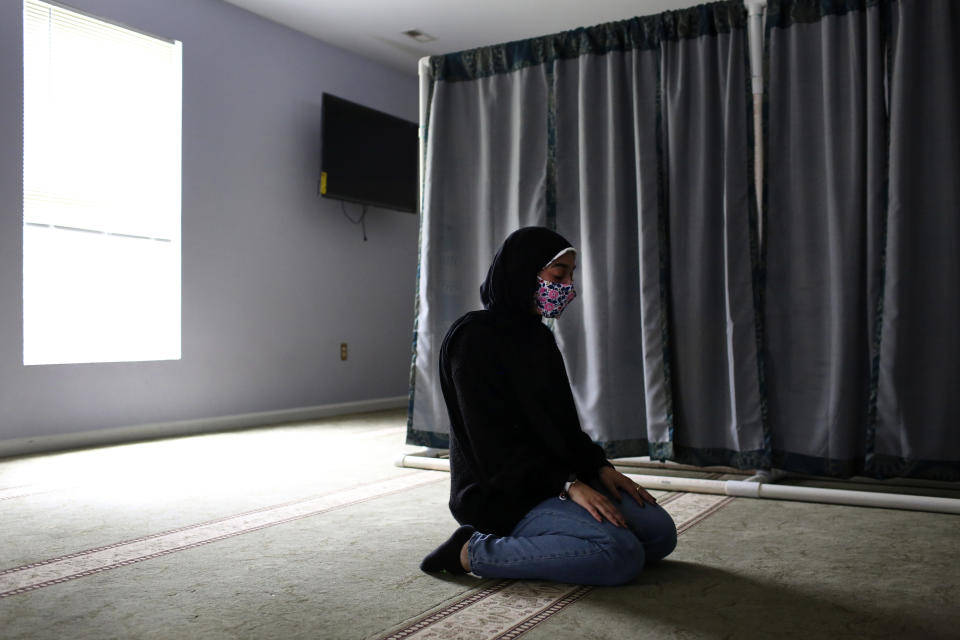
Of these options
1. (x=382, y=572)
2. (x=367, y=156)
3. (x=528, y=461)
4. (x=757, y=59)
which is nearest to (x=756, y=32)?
(x=757, y=59)

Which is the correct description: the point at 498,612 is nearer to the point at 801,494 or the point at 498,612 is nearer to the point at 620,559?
the point at 620,559

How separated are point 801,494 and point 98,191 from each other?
350cm

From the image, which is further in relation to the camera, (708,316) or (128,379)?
(128,379)

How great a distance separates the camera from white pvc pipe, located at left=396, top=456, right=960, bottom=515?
98.8 inches

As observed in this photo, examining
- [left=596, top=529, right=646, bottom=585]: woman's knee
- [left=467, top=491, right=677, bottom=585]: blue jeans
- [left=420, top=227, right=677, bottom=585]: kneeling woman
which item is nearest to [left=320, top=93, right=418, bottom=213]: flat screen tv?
[left=420, top=227, right=677, bottom=585]: kneeling woman

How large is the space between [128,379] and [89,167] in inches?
41.9

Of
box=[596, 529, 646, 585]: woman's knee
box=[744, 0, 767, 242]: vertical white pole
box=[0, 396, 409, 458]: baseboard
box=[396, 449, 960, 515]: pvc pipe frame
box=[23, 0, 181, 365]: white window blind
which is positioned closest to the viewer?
box=[596, 529, 646, 585]: woman's knee

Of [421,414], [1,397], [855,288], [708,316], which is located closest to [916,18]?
[855,288]

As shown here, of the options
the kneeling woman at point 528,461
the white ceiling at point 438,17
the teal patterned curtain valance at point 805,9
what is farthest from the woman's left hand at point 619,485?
the white ceiling at point 438,17

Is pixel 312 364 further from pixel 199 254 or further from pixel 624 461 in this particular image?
pixel 624 461

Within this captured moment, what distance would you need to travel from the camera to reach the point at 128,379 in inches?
168

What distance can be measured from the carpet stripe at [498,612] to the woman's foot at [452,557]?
0.33 feet

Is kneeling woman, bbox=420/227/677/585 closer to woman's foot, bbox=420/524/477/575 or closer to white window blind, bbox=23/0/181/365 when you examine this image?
woman's foot, bbox=420/524/477/575

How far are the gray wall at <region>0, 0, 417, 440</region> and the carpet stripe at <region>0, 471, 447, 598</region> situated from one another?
1854 mm
